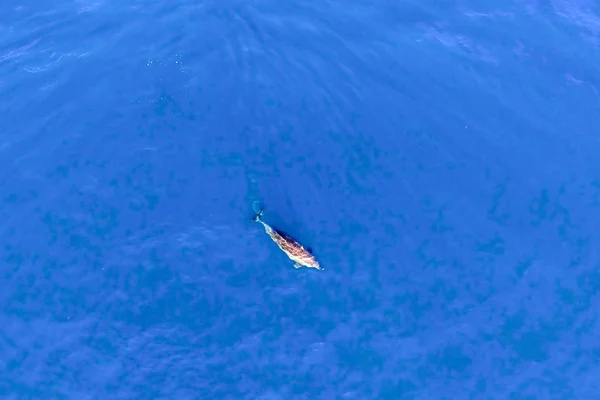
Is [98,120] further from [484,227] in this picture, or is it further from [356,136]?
[484,227]

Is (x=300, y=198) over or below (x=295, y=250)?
over

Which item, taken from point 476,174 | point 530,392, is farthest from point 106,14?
point 530,392

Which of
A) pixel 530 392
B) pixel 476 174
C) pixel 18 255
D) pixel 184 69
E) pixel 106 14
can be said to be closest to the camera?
pixel 530 392

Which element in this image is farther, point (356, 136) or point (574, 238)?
point (356, 136)

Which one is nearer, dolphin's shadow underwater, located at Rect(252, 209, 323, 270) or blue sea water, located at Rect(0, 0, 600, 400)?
blue sea water, located at Rect(0, 0, 600, 400)

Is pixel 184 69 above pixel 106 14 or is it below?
below

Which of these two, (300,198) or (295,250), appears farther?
(300,198)

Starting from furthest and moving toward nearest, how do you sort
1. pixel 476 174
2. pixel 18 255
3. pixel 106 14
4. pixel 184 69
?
pixel 106 14 < pixel 184 69 < pixel 476 174 < pixel 18 255

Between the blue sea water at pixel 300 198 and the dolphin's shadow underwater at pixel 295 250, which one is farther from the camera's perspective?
the dolphin's shadow underwater at pixel 295 250
